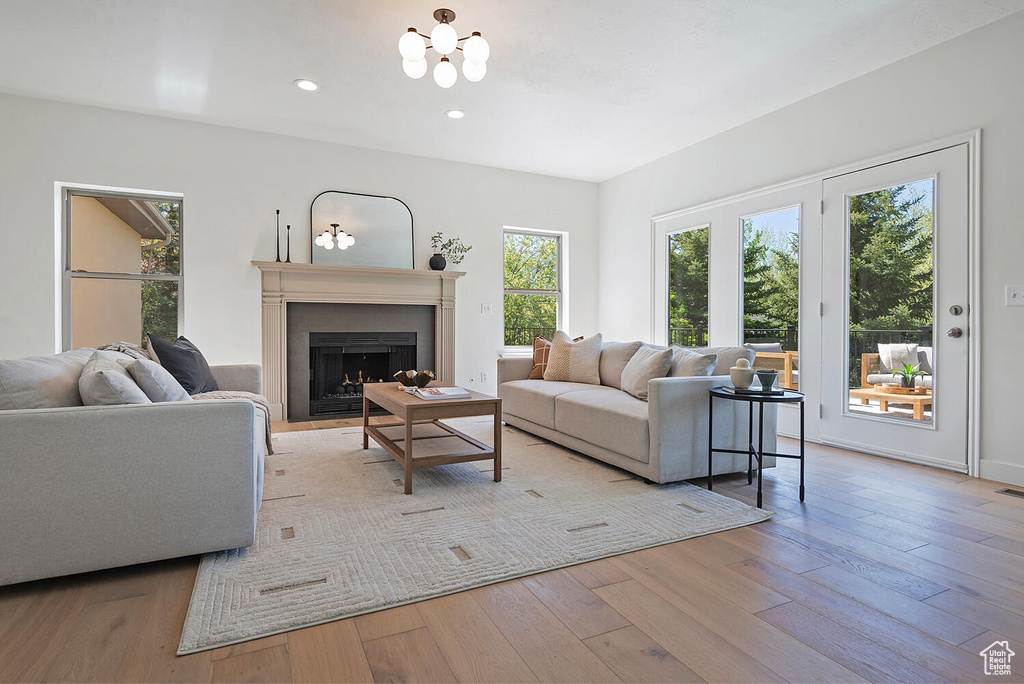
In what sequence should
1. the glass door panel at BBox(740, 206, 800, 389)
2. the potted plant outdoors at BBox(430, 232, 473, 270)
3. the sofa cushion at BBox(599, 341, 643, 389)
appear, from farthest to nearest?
the potted plant outdoors at BBox(430, 232, 473, 270)
the glass door panel at BBox(740, 206, 800, 389)
the sofa cushion at BBox(599, 341, 643, 389)

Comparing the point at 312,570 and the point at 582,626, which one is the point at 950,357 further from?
the point at 312,570

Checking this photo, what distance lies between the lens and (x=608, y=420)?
3.25m

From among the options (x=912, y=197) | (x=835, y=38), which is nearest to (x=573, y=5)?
(x=835, y=38)

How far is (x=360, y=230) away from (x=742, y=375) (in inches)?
153

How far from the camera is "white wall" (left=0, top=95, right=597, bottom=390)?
14.0ft

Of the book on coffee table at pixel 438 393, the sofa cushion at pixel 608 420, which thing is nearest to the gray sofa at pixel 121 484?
the book on coffee table at pixel 438 393

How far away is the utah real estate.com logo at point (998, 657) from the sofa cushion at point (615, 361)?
260cm

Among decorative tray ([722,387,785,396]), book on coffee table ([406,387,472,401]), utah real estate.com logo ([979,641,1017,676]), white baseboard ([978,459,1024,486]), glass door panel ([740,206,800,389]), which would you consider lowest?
utah real estate.com logo ([979,641,1017,676])

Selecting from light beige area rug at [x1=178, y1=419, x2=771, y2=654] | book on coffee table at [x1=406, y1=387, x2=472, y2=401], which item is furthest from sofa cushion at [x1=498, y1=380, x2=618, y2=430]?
book on coffee table at [x1=406, y1=387, x2=472, y2=401]

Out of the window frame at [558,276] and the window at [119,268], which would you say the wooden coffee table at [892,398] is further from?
the window at [119,268]

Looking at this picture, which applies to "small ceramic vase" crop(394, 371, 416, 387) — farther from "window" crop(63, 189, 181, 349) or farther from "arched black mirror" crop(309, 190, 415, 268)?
"window" crop(63, 189, 181, 349)

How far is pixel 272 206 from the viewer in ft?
16.5

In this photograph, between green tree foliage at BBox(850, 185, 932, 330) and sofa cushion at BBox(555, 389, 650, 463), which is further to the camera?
green tree foliage at BBox(850, 185, 932, 330)

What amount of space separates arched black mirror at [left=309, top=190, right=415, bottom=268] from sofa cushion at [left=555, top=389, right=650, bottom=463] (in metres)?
2.59
